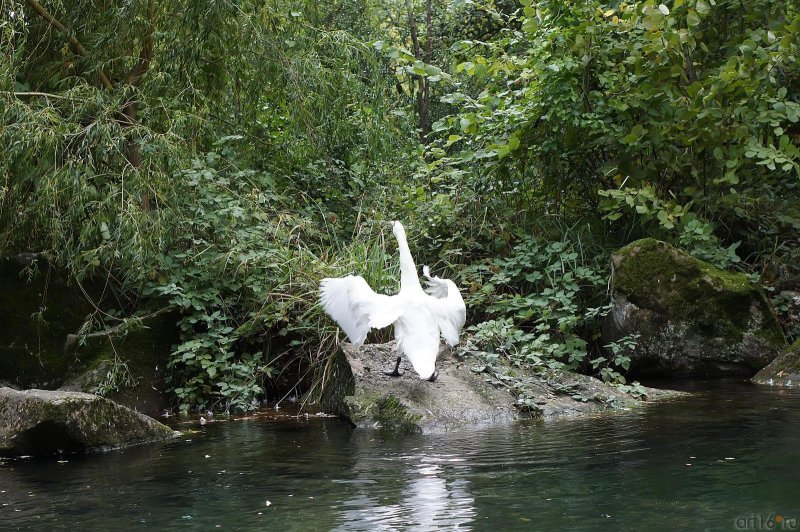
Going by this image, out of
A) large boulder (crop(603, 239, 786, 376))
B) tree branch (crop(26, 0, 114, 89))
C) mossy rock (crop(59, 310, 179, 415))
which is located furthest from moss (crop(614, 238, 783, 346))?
tree branch (crop(26, 0, 114, 89))

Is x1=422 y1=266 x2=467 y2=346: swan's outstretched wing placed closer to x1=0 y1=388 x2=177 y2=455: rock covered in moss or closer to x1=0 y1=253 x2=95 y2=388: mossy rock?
x1=0 y1=388 x2=177 y2=455: rock covered in moss

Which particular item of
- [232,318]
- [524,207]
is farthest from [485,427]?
[524,207]

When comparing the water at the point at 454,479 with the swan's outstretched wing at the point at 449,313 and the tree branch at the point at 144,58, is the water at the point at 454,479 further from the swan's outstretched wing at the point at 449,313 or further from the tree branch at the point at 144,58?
the tree branch at the point at 144,58

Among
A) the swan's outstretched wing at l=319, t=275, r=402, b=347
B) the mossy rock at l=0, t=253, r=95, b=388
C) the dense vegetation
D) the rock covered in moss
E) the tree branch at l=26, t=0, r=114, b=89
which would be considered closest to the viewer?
the rock covered in moss

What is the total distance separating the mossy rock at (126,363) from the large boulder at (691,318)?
4591mm

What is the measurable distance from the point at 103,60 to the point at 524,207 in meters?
5.17

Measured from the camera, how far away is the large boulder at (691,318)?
30.3 ft

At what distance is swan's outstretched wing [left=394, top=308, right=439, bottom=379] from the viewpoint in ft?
22.4

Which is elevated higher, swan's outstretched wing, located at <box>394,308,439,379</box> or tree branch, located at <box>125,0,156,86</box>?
tree branch, located at <box>125,0,156,86</box>

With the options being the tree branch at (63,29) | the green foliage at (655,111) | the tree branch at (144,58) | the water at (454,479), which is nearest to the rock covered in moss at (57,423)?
the water at (454,479)

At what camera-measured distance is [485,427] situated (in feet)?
22.5

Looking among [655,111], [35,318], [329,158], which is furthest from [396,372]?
[329,158]

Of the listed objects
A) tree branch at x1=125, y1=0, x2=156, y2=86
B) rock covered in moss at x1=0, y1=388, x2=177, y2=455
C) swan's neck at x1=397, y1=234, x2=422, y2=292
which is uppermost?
tree branch at x1=125, y1=0, x2=156, y2=86

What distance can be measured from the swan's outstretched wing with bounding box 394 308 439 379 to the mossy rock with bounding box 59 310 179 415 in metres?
3.02
